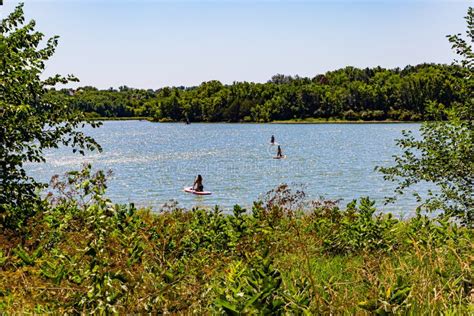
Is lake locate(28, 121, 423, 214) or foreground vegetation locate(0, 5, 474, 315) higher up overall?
foreground vegetation locate(0, 5, 474, 315)

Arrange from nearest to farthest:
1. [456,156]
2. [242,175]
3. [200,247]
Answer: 1. [200,247]
2. [456,156]
3. [242,175]

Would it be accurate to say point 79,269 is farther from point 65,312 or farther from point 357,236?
point 357,236

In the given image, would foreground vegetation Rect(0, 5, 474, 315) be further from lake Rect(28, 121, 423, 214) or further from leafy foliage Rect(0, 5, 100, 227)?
lake Rect(28, 121, 423, 214)

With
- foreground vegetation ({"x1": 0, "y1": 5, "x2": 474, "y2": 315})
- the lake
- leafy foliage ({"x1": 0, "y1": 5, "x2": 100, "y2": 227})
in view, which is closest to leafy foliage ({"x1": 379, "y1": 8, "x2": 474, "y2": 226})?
foreground vegetation ({"x1": 0, "y1": 5, "x2": 474, "y2": 315})

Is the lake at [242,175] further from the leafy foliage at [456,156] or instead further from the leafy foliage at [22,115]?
the leafy foliage at [22,115]

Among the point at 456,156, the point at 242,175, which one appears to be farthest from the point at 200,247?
the point at 242,175

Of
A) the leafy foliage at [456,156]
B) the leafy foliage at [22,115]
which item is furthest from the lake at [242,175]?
the leafy foliage at [22,115]

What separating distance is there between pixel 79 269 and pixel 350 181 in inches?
1535

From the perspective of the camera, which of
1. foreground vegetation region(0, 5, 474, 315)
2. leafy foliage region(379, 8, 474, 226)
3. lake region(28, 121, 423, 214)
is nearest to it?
foreground vegetation region(0, 5, 474, 315)

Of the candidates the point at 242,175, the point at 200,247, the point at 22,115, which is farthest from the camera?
the point at 242,175

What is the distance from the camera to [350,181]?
4169cm

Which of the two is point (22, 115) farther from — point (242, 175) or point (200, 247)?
point (242, 175)

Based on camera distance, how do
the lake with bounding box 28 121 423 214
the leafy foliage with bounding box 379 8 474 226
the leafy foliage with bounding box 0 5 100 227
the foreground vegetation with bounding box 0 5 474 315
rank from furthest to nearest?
the lake with bounding box 28 121 423 214 < the leafy foliage with bounding box 379 8 474 226 < the leafy foliage with bounding box 0 5 100 227 < the foreground vegetation with bounding box 0 5 474 315

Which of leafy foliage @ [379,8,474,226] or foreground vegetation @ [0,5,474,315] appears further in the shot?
leafy foliage @ [379,8,474,226]
